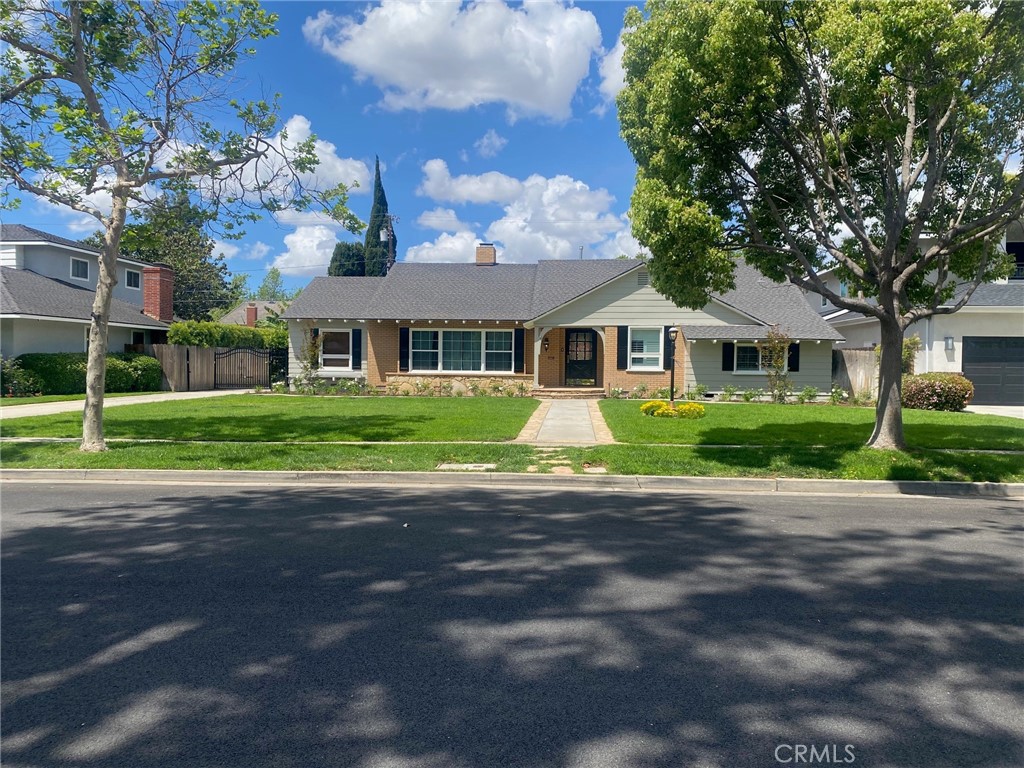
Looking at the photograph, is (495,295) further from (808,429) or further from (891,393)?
(891,393)

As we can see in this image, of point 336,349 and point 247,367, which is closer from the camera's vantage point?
point 336,349

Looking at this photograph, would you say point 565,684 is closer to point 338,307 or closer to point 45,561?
point 45,561

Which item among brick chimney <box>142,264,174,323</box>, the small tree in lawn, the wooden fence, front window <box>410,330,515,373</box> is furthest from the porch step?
brick chimney <box>142,264,174,323</box>

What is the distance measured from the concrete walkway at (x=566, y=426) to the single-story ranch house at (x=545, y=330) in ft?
15.2

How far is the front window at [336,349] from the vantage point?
27.1 meters

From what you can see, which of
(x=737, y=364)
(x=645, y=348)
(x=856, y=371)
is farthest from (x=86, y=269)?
(x=856, y=371)

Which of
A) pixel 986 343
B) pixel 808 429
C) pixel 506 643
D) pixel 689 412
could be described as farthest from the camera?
pixel 986 343

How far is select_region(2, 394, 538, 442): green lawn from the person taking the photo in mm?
13297

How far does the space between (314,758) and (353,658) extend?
946mm

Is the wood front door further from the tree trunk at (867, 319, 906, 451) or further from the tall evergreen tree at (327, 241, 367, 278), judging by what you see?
the tall evergreen tree at (327, 241, 367, 278)

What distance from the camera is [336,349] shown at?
27312 mm

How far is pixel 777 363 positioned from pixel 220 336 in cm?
2188

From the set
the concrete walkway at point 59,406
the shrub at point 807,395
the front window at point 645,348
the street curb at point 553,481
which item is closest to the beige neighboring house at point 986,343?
the shrub at point 807,395

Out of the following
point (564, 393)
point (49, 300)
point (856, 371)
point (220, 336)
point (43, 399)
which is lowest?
point (43, 399)
